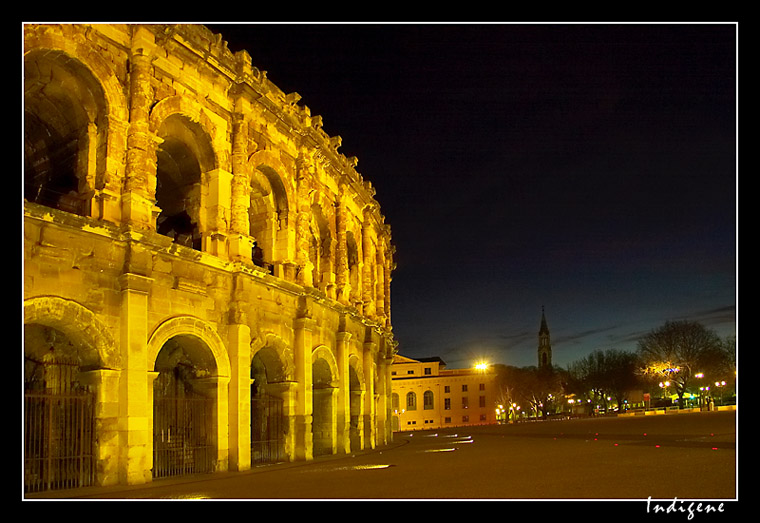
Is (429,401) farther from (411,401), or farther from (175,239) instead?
(175,239)

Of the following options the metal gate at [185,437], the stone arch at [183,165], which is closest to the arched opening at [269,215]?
the stone arch at [183,165]

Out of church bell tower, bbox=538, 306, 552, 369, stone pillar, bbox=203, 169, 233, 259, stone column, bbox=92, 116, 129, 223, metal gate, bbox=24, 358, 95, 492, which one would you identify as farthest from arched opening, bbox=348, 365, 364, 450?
church bell tower, bbox=538, 306, 552, 369

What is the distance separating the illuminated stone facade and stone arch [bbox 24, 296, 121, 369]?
0.08 feet

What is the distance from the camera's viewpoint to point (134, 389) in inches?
527

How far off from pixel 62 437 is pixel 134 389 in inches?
64.2

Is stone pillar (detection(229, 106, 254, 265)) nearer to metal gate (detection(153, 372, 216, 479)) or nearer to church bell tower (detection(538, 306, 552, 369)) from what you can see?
metal gate (detection(153, 372, 216, 479))

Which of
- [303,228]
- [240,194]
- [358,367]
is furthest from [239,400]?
[358,367]

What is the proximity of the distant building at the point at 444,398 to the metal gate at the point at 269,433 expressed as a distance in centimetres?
5878

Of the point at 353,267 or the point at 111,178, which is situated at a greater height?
the point at 111,178

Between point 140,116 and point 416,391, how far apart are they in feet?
222

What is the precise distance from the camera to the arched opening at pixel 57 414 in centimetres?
1293

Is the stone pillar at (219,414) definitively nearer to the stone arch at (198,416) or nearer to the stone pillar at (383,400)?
the stone arch at (198,416)
